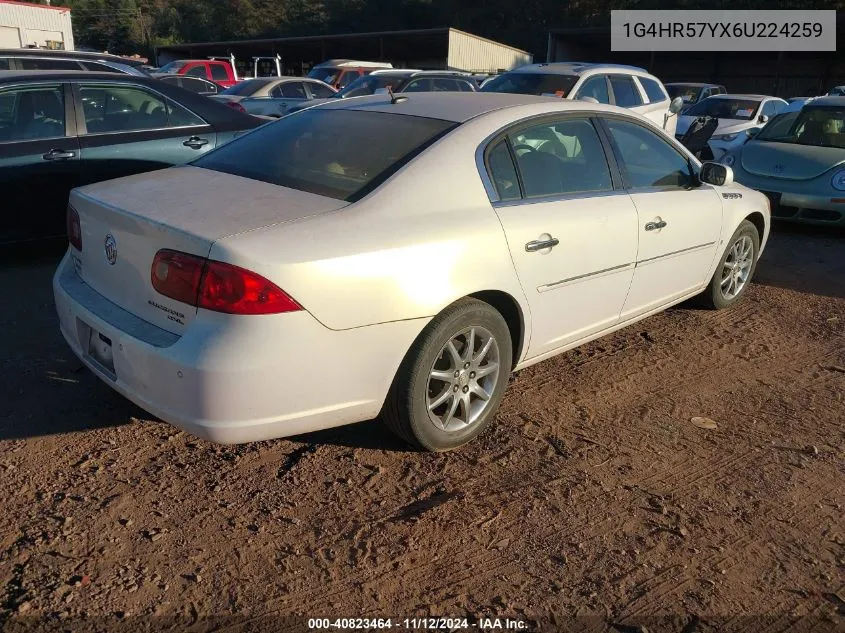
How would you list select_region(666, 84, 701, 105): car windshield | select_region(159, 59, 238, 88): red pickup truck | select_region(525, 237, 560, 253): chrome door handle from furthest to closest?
1. select_region(666, 84, 701, 105): car windshield
2. select_region(159, 59, 238, 88): red pickup truck
3. select_region(525, 237, 560, 253): chrome door handle

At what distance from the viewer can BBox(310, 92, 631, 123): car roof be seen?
379 centimetres

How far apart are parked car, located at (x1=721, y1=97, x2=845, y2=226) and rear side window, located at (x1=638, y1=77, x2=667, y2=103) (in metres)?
2.33

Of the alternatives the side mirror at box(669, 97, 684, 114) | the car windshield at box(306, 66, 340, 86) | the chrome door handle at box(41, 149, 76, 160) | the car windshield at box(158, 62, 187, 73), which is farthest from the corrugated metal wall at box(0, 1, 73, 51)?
the chrome door handle at box(41, 149, 76, 160)

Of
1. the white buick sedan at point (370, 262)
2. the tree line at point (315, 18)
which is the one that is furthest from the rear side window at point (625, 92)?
the tree line at point (315, 18)

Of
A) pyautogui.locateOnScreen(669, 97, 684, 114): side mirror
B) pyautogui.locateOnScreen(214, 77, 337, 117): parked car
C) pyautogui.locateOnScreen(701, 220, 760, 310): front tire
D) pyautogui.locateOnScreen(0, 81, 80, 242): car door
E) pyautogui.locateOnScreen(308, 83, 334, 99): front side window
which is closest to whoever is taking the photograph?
pyautogui.locateOnScreen(701, 220, 760, 310): front tire

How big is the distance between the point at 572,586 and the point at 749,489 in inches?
43.7

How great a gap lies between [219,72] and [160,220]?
2260 centimetres

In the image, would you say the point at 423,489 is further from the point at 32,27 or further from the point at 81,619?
the point at 32,27

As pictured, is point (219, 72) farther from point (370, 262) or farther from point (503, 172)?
point (370, 262)

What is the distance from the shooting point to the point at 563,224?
371cm

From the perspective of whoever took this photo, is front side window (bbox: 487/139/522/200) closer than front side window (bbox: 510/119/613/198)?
Yes

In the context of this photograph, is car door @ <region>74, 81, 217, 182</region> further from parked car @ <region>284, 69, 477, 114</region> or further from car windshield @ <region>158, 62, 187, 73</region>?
car windshield @ <region>158, 62, 187, 73</region>

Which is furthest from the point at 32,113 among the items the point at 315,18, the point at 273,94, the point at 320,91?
the point at 315,18

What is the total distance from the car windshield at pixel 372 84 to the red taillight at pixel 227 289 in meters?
11.8
